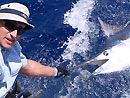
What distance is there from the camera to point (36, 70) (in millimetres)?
2779

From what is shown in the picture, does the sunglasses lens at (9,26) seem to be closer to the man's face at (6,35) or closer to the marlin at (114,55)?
the man's face at (6,35)

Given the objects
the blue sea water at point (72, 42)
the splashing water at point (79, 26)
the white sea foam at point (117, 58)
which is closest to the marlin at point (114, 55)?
the white sea foam at point (117, 58)

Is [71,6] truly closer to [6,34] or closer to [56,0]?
[56,0]

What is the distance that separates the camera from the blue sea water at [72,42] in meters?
3.88

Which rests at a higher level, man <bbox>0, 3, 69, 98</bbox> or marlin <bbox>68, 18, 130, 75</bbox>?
man <bbox>0, 3, 69, 98</bbox>

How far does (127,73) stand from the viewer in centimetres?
402

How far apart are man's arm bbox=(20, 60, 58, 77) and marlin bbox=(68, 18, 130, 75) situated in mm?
470

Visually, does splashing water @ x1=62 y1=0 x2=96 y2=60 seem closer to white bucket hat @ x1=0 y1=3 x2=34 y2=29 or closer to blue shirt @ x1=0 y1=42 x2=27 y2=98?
blue shirt @ x1=0 y1=42 x2=27 y2=98

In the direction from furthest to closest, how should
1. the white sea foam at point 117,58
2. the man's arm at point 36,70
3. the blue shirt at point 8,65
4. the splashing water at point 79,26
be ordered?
the splashing water at point 79,26 < the white sea foam at point 117,58 < the man's arm at point 36,70 < the blue shirt at point 8,65

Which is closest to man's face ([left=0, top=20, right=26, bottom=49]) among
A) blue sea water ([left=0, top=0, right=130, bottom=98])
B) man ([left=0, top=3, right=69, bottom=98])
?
man ([left=0, top=3, right=69, bottom=98])

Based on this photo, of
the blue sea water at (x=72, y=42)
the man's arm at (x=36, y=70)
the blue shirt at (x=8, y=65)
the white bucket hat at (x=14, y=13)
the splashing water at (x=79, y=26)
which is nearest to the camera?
the white bucket hat at (x=14, y=13)

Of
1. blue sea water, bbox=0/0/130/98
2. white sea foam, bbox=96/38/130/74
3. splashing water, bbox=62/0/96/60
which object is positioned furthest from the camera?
splashing water, bbox=62/0/96/60

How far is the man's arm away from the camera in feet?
8.73

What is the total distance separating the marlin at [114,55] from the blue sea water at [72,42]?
18.4 inches
